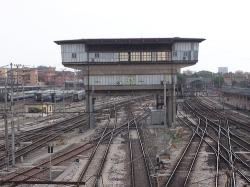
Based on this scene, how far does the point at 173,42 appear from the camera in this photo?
48.1m

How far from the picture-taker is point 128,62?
48.6 meters

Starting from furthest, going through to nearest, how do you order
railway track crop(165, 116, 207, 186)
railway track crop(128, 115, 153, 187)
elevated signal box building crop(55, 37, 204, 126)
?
elevated signal box building crop(55, 37, 204, 126), railway track crop(165, 116, 207, 186), railway track crop(128, 115, 153, 187)

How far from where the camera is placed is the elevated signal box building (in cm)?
4788

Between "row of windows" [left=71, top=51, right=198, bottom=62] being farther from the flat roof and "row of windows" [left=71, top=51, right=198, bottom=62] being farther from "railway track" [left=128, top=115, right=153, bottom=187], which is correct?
"railway track" [left=128, top=115, right=153, bottom=187]

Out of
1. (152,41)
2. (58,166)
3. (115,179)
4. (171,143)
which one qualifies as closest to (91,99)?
(152,41)

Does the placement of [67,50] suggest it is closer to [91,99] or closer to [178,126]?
[91,99]

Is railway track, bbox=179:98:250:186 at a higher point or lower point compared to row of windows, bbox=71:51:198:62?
lower

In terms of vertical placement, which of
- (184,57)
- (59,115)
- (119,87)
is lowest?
(59,115)

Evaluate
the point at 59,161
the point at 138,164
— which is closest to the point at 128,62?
the point at 59,161


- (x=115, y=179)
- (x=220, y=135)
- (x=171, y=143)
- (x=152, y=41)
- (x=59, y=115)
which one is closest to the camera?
(x=115, y=179)

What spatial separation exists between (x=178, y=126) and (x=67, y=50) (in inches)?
589

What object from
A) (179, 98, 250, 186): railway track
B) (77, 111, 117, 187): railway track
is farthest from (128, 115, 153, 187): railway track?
(179, 98, 250, 186): railway track

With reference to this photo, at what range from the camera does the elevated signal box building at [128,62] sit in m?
47.9

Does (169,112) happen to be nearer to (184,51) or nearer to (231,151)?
(184,51)
